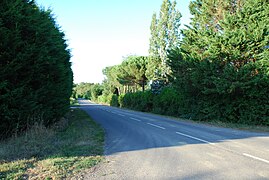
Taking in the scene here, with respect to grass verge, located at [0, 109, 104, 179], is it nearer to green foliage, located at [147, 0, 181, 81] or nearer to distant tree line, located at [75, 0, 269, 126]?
distant tree line, located at [75, 0, 269, 126]

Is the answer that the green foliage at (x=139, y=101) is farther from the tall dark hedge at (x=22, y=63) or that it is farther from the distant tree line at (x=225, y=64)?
the tall dark hedge at (x=22, y=63)

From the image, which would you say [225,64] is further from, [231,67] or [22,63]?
[22,63]

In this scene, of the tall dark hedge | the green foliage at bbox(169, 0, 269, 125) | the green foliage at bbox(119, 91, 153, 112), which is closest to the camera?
the tall dark hedge

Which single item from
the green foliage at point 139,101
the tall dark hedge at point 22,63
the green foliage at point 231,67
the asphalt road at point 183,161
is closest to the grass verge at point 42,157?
the asphalt road at point 183,161

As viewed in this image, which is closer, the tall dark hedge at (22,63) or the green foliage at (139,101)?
the tall dark hedge at (22,63)

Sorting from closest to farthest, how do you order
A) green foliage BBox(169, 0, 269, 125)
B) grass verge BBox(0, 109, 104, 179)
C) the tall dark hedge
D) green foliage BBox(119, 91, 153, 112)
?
grass verge BBox(0, 109, 104, 179)
the tall dark hedge
green foliage BBox(169, 0, 269, 125)
green foliage BBox(119, 91, 153, 112)

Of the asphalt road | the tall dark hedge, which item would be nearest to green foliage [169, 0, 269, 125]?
the asphalt road

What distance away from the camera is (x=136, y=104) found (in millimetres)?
37188

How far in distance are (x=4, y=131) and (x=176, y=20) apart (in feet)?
96.4

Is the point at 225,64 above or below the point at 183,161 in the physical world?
above

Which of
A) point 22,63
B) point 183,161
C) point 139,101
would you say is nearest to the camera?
point 183,161

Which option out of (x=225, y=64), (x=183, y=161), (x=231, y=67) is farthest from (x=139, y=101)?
(x=183, y=161)

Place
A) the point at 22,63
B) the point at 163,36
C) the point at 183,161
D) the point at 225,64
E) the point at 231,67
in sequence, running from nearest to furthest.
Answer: the point at 183,161 → the point at 22,63 → the point at 231,67 → the point at 225,64 → the point at 163,36

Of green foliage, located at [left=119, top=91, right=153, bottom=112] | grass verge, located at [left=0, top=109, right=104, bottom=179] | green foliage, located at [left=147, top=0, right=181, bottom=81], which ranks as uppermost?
green foliage, located at [left=147, top=0, right=181, bottom=81]
